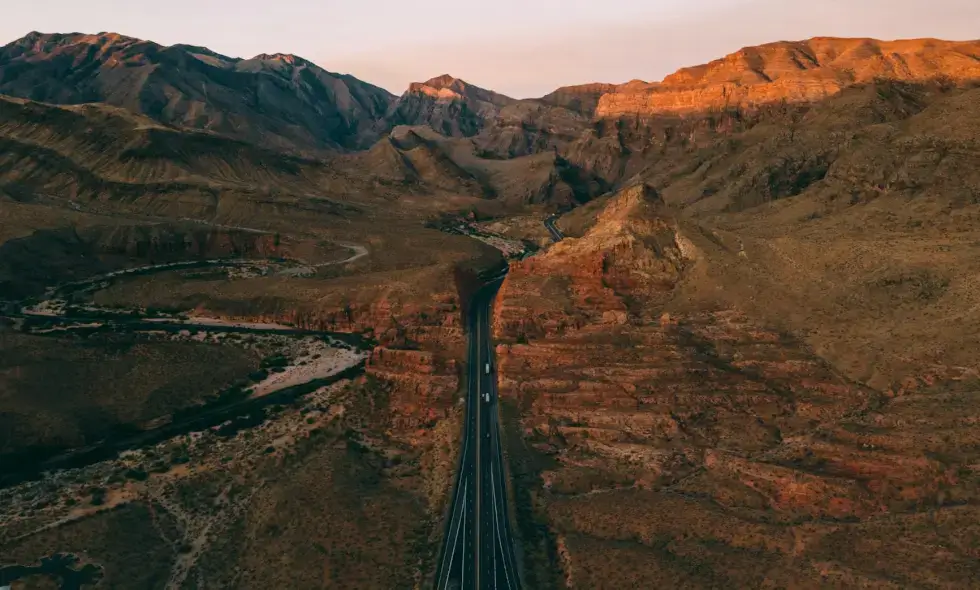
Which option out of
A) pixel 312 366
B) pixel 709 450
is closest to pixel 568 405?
pixel 709 450

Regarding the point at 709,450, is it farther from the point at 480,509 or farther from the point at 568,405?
the point at 480,509

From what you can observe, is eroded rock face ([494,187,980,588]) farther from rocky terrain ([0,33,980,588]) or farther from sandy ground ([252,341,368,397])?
sandy ground ([252,341,368,397])

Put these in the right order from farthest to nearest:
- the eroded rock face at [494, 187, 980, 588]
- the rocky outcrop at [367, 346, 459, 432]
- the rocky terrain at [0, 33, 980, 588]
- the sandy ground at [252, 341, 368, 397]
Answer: the sandy ground at [252, 341, 368, 397] < the rocky outcrop at [367, 346, 459, 432] < the rocky terrain at [0, 33, 980, 588] < the eroded rock face at [494, 187, 980, 588]

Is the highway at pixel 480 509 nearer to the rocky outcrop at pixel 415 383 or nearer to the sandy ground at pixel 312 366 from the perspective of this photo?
the rocky outcrop at pixel 415 383

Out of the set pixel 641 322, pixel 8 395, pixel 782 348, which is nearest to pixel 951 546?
pixel 782 348

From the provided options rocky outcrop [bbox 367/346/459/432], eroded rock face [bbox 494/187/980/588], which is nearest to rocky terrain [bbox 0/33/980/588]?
eroded rock face [bbox 494/187/980/588]

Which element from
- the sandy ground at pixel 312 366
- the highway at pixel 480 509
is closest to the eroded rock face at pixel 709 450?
the highway at pixel 480 509
